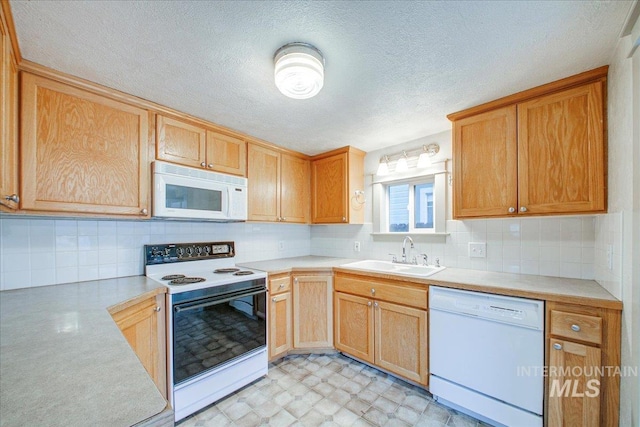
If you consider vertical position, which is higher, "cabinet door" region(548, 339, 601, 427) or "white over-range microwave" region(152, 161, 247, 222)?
"white over-range microwave" region(152, 161, 247, 222)

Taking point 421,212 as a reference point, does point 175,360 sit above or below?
below

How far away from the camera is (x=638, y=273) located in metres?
1.07

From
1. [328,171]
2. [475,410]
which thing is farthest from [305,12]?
[475,410]

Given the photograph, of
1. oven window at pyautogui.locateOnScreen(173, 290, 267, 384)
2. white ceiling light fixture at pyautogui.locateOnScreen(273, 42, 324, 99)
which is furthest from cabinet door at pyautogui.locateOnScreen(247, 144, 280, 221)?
white ceiling light fixture at pyautogui.locateOnScreen(273, 42, 324, 99)

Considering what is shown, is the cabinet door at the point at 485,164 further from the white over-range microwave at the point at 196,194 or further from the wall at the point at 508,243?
the white over-range microwave at the point at 196,194

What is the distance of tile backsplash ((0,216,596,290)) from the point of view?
1638 mm

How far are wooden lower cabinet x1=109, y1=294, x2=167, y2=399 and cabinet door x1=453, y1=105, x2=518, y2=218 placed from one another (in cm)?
225

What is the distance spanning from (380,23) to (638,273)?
4.99ft

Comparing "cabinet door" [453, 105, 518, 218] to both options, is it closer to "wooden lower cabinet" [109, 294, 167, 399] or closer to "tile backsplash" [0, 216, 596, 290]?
"tile backsplash" [0, 216, 596, 290]

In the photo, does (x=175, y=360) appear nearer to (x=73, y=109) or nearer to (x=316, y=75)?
(x=73, y=109)

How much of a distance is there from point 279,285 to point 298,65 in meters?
1.79

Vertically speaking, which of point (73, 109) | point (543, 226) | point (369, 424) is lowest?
point (369, 424)

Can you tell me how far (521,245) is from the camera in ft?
6.50

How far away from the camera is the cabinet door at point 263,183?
2559mm
